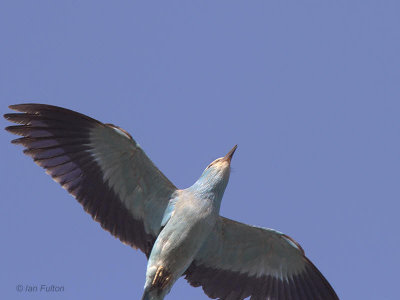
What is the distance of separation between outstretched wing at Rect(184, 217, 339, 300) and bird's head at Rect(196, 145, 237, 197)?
2.11 feet

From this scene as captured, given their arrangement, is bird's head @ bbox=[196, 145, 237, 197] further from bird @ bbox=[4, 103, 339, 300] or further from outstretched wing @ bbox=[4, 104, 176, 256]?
outstretched wing @ bbox=[4, 104, 176, 256]

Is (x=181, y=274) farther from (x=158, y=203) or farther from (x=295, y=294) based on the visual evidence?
(x=295, y=294)

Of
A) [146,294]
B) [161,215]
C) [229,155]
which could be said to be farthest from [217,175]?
[146,294]

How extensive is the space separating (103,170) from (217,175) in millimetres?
1826

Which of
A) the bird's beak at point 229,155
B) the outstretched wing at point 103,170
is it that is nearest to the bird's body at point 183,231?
the outstretched wing at point 103,170

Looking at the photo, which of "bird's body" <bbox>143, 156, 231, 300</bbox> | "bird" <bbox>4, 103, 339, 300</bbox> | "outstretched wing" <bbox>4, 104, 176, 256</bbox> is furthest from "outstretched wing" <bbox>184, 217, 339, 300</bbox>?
"outstretched wing" <bbox>4, 104, 176, 256</bbox>

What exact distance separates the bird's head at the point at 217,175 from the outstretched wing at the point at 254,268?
0.64 m

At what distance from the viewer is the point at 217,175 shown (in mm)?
13328

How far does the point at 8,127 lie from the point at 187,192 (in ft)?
9.65

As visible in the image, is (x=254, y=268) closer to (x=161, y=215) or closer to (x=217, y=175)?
(x=217, y=175)

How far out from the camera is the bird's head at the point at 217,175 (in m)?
13.2

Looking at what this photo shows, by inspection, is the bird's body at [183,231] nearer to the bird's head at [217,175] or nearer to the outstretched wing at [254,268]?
the bird's head at [217,175]

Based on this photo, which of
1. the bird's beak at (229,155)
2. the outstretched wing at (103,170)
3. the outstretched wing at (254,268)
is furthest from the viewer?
the bird's beak at (229,155)

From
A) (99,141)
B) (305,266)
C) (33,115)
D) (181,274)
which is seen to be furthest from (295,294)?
(33,115)
